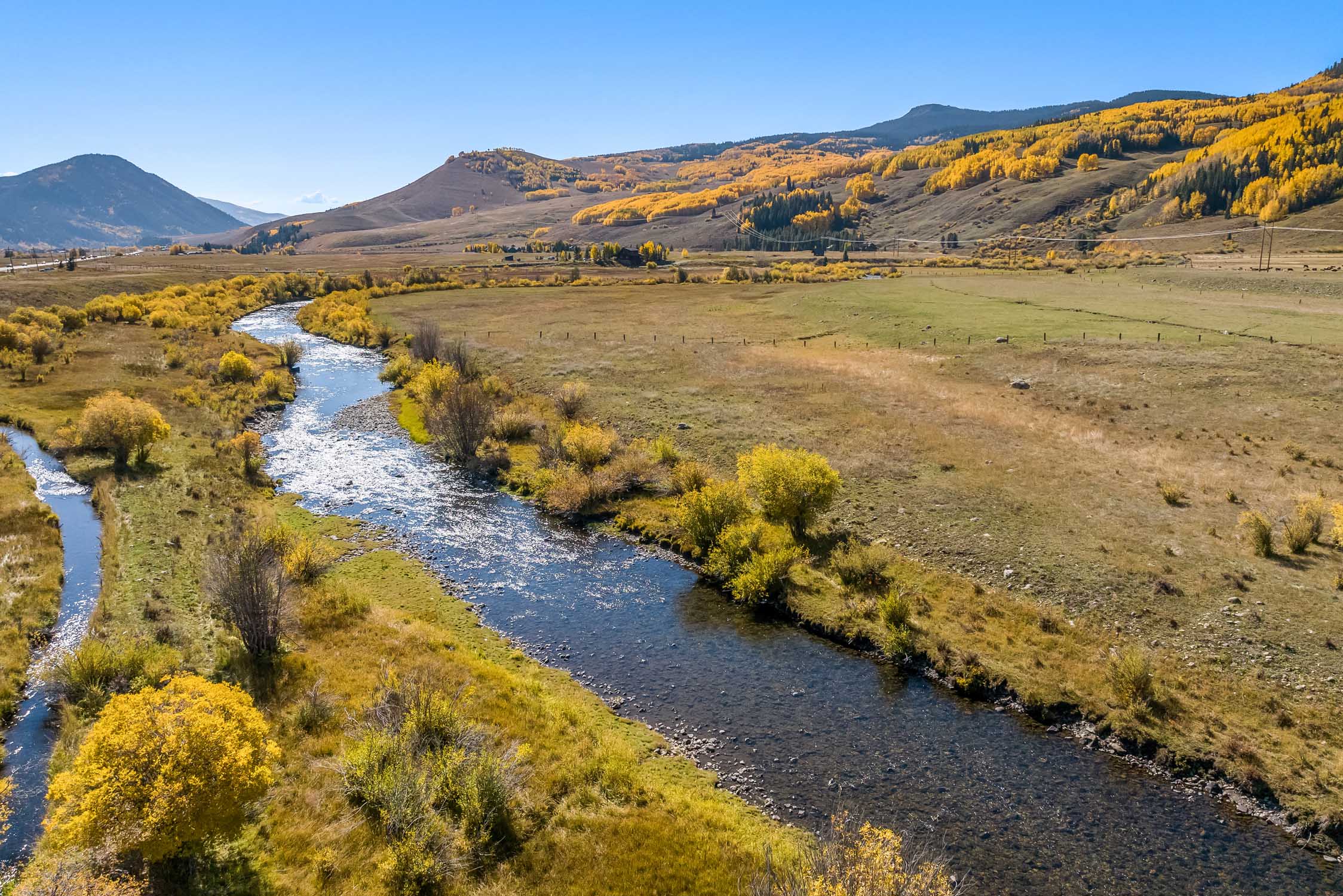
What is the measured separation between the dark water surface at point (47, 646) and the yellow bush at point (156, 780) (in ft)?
10.3

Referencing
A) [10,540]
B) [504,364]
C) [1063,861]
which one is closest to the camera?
[1063,861]

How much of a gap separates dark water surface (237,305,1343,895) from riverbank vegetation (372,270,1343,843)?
5.96 feet

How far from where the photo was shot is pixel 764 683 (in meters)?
25.2

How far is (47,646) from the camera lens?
25.2 metres

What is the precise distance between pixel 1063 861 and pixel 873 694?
25.3ft

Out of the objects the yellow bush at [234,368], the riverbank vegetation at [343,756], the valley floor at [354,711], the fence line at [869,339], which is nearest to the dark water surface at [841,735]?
the valley floor at [354,711]

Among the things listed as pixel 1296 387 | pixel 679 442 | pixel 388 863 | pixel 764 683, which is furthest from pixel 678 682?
pixel 1296 387

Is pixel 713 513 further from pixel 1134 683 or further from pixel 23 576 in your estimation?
pixel 23 576

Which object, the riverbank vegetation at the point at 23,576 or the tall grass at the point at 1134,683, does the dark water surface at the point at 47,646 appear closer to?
the riverbank vegetation at the point at 23,576

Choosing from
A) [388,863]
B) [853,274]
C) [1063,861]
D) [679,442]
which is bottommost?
[1063,861]

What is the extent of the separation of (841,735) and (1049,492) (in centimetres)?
2182

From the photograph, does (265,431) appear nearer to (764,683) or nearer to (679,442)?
(679,442)

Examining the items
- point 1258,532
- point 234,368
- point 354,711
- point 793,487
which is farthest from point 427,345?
point 1258,532

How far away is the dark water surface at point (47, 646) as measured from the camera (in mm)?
17766
